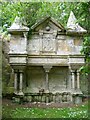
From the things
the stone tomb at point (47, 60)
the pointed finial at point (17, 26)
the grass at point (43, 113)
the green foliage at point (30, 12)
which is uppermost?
the green foliage at point (30, 12)

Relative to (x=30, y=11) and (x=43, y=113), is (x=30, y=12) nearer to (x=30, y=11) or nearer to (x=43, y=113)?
(x=30, y=11)

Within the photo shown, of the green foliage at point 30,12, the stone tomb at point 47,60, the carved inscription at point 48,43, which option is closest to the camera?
the green foliage at point 30,12

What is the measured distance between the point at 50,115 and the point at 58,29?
1.98 metres

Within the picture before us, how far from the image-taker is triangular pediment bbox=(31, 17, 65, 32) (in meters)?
5.30

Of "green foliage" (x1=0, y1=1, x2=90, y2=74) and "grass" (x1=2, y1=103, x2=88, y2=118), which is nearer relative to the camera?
"grass" (x1=2, y1=103, x2=88, y2=118)

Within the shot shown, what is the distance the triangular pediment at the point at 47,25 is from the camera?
5.30m

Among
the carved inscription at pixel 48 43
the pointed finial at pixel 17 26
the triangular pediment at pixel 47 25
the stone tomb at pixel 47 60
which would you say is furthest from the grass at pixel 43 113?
the triangular pediment at pixel 47 25

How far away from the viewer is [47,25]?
5387 millimetres

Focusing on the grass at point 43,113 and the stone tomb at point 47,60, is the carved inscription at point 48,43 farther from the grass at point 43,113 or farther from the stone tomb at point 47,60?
the grass at point 43,113

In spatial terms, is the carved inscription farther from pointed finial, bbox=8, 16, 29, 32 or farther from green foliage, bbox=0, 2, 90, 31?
green foliage, bbox=0, 2, 90, 31

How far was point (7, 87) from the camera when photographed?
5273mm

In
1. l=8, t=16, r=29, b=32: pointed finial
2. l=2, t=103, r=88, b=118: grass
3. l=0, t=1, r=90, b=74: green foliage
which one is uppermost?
l=0, t=1, r=90, b=74: green foliage

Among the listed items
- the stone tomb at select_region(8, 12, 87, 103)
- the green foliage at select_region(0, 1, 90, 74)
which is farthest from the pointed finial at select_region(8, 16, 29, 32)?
the green foliage at select_region(0, 1, 90, 74)

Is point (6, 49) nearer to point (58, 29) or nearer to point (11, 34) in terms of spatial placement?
point (11, 34)
